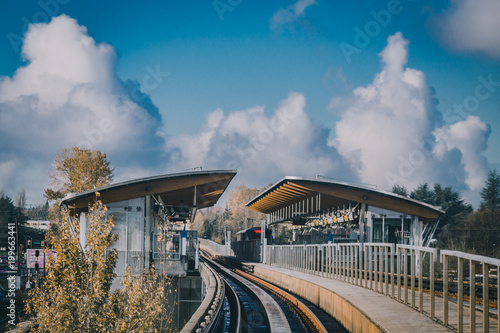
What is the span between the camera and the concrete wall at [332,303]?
10370 millimetres

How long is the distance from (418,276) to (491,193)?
67149mm

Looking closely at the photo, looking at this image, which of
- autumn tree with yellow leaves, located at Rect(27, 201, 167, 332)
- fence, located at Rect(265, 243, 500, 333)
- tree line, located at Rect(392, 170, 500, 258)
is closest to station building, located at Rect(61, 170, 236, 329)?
autumn tree with yellow leaves, located at Rect(27, 201, 167, 332)

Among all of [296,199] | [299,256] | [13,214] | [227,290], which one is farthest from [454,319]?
[13,214]

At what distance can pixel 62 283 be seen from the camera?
56.4ft

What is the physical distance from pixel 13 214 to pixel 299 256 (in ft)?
166

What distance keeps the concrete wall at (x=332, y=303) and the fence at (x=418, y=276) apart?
1098 millimetres

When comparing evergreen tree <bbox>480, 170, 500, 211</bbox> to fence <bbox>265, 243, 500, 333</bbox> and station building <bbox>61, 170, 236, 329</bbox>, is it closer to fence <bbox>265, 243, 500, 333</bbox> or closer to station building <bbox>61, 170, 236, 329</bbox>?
fence <bbox>265, 243, 500, 333</bbox>

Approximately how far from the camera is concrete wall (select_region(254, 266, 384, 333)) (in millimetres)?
10370

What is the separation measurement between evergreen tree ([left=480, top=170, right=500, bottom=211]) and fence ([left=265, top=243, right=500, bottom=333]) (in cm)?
3914

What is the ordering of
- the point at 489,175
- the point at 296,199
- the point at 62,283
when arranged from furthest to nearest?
the point at 489,175 < the point at 296,199 < the point at 62,283

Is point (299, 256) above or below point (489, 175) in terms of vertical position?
below

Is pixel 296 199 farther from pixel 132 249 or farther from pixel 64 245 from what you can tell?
pixel 64 245

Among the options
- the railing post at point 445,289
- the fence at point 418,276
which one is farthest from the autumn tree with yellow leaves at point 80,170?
the railing post at point 445,289

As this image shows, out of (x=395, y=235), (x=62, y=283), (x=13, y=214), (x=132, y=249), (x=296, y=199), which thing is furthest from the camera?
(x=13, y=214)
